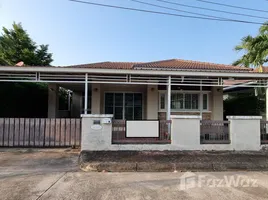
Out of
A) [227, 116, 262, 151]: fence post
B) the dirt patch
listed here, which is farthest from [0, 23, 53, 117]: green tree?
[227, 116, 262, 151]: fence post

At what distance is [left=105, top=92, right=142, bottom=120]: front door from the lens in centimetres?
1291

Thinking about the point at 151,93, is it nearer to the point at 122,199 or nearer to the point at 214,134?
the point at 214,134

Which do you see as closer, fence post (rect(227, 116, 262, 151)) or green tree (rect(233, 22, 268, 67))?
fence post (rect(227, 116, 262, 151))

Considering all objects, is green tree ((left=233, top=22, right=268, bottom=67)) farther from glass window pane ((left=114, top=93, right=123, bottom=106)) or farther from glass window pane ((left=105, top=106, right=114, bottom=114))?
glass window pane ((left=105, top=106, right=114, bottom=114))

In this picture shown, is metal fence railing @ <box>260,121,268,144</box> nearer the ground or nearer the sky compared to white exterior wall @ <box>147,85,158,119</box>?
nearer the ground

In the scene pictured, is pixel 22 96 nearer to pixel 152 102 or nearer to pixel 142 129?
pixel 152 102

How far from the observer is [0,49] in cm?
2570

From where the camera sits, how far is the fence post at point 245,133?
7.53 meters

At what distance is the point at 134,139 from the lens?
7.40 meters

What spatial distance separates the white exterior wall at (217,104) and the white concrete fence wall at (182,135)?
15.2ft

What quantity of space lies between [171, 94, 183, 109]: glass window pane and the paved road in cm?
696

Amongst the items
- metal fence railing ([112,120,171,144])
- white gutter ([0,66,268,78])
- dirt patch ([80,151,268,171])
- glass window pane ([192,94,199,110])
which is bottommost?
dirt patch ([80,151,268,171])

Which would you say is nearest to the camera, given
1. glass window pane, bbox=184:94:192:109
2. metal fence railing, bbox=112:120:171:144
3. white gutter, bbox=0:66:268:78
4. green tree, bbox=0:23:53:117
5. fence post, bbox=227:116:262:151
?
metal fence railing, bbox=112:120:171:144

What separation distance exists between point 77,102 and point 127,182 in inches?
515
